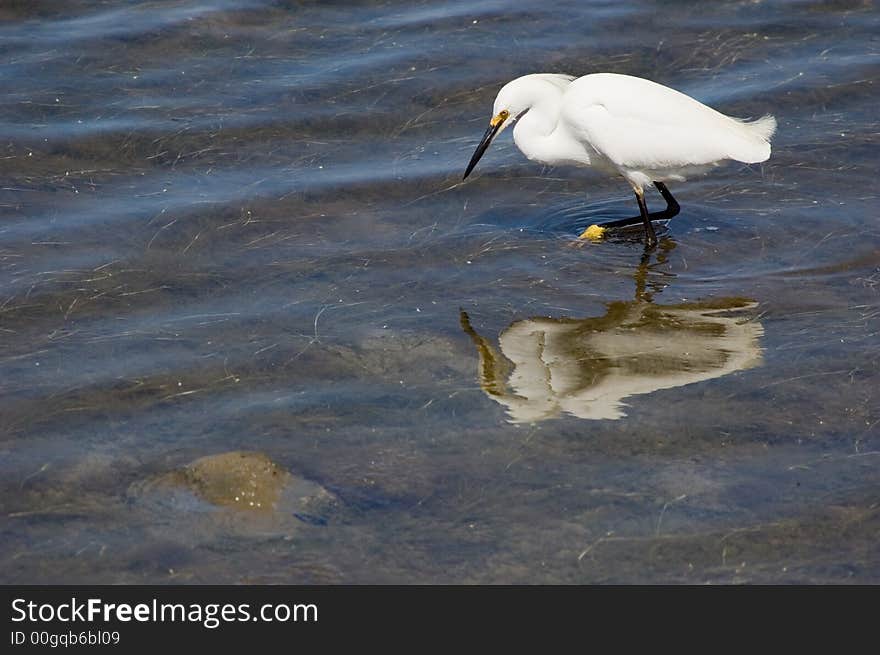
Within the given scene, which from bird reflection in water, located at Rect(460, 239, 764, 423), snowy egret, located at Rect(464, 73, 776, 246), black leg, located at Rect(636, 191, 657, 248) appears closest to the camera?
bird reflection in water, located at Rect(460, 239, 764, 423)

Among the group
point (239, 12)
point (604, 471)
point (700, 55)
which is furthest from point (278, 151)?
point (604, 471)

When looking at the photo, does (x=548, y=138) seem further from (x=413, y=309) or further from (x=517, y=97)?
(x=413, y=309)

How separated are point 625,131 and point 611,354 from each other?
1.66 meters

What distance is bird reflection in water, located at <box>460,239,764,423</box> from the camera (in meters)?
6.12

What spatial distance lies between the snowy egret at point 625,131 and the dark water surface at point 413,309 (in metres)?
0.18

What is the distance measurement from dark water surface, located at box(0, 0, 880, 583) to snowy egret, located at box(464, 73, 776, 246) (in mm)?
176

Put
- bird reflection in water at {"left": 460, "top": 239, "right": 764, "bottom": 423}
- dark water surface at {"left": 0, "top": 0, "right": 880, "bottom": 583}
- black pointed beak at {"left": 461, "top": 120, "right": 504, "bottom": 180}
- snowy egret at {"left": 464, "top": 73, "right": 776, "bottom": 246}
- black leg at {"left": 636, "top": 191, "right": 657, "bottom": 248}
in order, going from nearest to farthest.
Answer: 1. dark water surface at {"left": 0, "top": 0, "right": 880, "bottom": 583}
2. bird reflection in water at {"left": 460, "top": 239, "right": 764, "bottom": 423}
3. snowy egret at {"left": 464, "top": 73, "right": 776, "bottom": 246}
4. black leg at {"left": 636, "top": 191, "right": 657, "bottom": 248}
5. black pointed beak at {"left": 461, "top": 120, "right": 504, "bottom": 180}

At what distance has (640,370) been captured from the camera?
6.36 metres

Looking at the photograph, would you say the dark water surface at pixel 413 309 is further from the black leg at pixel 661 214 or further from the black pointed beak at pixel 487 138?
the black pointed beak at pixel 487 138

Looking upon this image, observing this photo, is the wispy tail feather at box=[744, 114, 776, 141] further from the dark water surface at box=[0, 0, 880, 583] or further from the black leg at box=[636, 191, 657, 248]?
the black leg at box=[636, 191, 657, 248]

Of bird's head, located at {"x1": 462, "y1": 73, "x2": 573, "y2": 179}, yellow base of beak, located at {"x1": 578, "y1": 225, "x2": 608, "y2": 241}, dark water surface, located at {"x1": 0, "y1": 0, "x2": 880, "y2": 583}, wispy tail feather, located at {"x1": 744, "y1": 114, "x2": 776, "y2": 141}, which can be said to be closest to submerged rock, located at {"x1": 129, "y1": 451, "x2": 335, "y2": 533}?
dark water surface, located at {"x1": 0, "y1": 0, "x2": 880, "y2": 583}

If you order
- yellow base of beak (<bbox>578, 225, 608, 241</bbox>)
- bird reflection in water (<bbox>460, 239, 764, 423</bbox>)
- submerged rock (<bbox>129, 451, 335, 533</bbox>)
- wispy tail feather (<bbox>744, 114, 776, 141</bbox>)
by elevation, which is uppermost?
wispy tail feather (<bbox>744, 114, 776, 141</bbox>)

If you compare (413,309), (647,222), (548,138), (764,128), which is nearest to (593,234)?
(647,222)

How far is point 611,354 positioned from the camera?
655 cm
